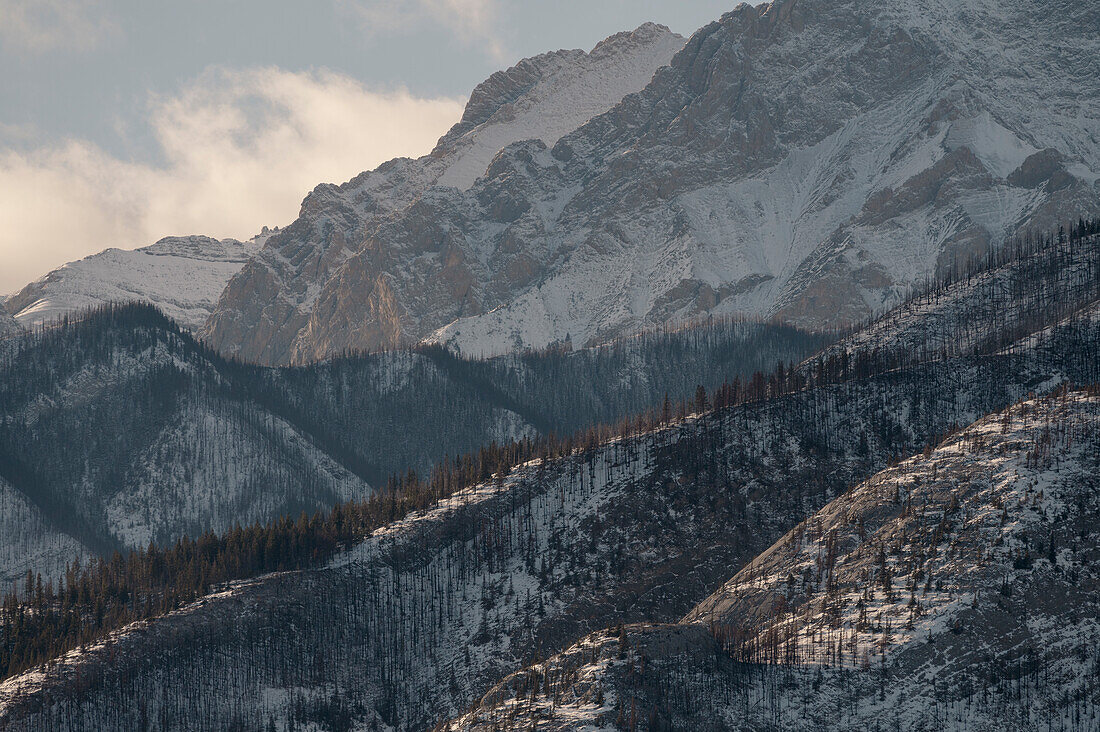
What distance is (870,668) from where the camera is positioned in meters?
193

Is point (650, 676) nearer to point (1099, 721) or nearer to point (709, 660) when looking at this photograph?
point (709, 660)

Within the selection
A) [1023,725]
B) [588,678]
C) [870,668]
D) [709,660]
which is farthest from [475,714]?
[1023,725]

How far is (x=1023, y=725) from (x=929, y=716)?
1078cm

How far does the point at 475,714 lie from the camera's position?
197000 millimetres

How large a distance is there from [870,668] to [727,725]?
19815 millimetres

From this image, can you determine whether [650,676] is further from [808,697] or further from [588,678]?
[808,697]

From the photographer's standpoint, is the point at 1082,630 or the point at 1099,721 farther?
the point at 1082,630

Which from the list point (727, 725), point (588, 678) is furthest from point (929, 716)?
point (588, 678)

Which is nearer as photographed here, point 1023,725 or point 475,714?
point 1023,725

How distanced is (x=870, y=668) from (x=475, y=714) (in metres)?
49.7

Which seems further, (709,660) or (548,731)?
(709,660)

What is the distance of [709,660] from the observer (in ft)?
652

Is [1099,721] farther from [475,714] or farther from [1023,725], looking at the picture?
[475,714]

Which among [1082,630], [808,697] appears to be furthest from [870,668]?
[1082,630]
